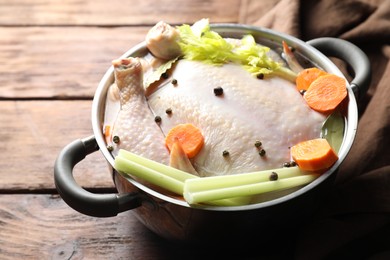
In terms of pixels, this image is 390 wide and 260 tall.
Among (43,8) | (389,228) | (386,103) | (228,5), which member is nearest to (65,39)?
(43,8)

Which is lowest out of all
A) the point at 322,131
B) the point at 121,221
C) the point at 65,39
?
the point at 121,221

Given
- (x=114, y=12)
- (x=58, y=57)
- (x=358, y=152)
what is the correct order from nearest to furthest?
(x=358, y=152), (x=58, y=57), (x=114, y=12)

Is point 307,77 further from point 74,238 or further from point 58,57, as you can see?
point 58,57

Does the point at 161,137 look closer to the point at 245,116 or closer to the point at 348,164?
the point at 245,116

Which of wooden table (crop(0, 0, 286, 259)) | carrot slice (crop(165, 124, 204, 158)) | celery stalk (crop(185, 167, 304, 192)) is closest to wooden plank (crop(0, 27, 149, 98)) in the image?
wooden table (crop(0, 0, 286, 259))

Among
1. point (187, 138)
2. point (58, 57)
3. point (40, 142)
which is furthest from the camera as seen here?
point (58, 57)

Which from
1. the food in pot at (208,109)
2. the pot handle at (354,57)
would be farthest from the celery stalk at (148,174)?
the pot handle at (354,57)

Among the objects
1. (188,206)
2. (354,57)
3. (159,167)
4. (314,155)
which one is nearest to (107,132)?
(159,167)
